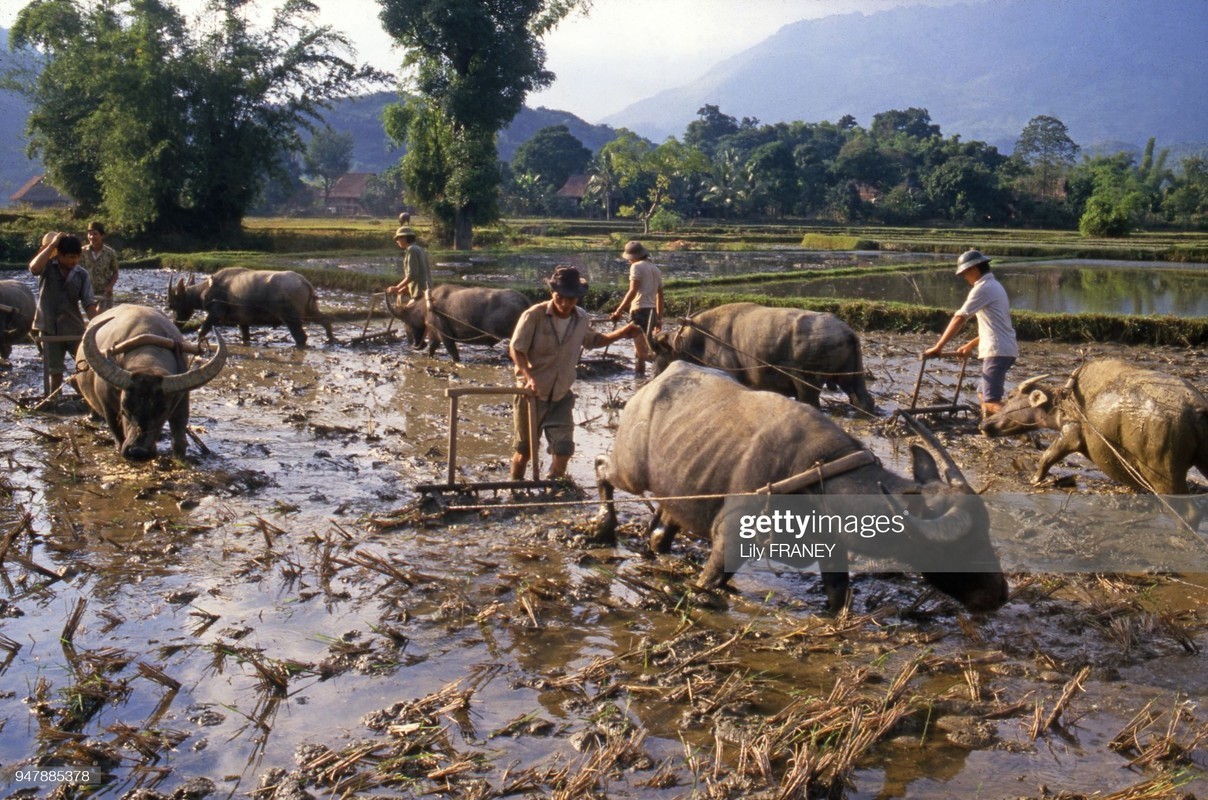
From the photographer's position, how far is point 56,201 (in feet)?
193

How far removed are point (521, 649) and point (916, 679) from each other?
173cm

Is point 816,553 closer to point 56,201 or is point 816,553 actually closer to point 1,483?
point 1,483

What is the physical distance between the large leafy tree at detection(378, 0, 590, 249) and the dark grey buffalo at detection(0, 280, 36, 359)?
896 inches

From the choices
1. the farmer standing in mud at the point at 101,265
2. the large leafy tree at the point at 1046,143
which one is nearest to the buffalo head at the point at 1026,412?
the farmer standing in mud at the point at 101,265

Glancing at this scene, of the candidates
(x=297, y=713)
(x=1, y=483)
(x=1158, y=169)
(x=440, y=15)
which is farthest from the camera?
(x=1158, y=169)

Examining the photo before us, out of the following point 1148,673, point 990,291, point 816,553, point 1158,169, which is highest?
point 1158,169

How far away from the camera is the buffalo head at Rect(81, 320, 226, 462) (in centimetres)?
714

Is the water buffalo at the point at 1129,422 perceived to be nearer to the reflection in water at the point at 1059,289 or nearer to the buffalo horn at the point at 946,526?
the buffalo horn at the point at 946,526

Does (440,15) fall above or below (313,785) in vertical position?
above

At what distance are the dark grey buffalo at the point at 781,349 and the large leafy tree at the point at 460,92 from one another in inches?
1012

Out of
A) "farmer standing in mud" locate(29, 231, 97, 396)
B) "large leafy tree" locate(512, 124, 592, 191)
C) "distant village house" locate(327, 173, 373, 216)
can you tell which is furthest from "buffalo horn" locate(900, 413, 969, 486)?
"distant village house" locate(327, 173, 373, 216)

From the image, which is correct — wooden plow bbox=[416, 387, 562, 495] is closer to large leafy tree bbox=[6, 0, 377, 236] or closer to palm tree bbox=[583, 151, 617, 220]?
large leafy tree bbox=[6, 0, 377, 236]

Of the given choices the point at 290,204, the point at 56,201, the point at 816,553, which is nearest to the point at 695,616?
the point at 816,553

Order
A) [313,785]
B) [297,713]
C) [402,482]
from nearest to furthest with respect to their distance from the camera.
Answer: [313,785]
[297,713]
[402,482]
